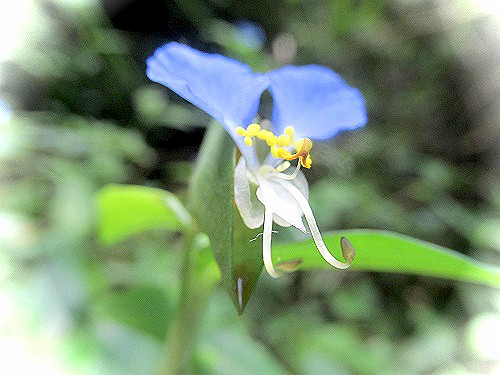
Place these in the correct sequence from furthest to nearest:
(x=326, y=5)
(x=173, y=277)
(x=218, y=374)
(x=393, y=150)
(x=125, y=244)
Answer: (x=326, y=5) → (x=393, y=150) → (x=125, y=244) → (x=173, y=277) → (x=218, y=374)

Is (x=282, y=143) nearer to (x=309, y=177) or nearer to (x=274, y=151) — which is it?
(x=274, y=151)

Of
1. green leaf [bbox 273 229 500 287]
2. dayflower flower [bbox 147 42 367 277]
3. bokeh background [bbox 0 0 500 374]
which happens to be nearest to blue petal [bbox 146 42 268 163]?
dayflower flower [bbox 147 42 367 277]

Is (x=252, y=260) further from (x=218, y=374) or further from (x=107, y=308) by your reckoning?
(x=107, y=308)

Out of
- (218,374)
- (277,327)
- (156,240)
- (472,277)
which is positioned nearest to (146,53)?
(156,240)

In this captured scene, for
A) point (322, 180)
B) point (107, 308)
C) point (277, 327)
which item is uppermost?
point (107, 308)

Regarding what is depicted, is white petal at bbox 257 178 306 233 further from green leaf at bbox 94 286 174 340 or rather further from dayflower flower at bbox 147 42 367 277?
green leaf at bbox 94 286 174 340

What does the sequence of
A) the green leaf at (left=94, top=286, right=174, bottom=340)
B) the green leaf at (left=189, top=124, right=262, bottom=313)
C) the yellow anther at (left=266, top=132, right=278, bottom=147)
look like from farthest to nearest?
the green leaf at (left=94, top=286, right=174, bottom=340) → the yellow anther at (left=266, top=132, right=278, bottom=147) → the green leaf at (left=189, top=124, right=262, bottom=313)
